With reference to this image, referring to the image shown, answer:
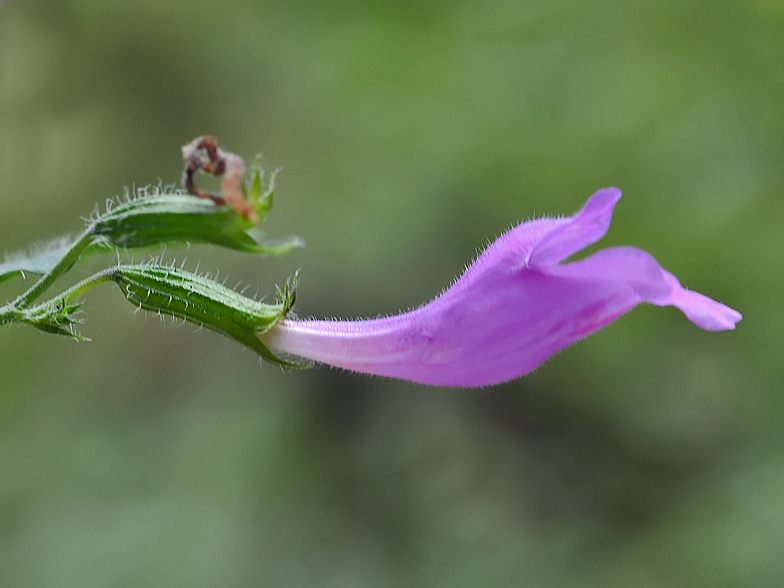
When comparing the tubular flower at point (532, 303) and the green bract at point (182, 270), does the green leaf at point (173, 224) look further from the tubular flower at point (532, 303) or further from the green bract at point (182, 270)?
the tubular flower at point (532, 303)

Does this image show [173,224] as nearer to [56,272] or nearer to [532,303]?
[56,272]

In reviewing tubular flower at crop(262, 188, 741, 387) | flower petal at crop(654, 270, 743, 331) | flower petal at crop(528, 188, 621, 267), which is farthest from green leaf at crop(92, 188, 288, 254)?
flower petal at crop(654, 270, 743, 331)

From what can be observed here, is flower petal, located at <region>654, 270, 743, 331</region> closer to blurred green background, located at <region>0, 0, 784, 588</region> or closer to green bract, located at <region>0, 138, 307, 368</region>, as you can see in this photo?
green bract, located at <region>0, 138, 307, 368</region>

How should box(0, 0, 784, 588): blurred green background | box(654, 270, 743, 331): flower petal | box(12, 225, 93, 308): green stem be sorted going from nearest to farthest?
1. box(654, 270, 743, 331): flower petal
2. box(12, 225, 93, 308): green stem
3. box(0, 0, 784, 588): blurred green background

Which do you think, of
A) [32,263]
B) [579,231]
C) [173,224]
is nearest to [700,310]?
[579,231]

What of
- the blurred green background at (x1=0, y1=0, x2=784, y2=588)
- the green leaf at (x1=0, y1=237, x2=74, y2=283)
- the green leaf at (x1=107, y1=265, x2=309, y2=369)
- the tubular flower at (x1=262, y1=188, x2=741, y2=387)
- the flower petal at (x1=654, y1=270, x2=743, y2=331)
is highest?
the blurred green background at (x1=0, y1=0, x2=784, y2=588)

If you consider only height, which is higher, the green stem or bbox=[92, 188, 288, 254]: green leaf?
bbox=[92, 188, 288, 254]: green leaf
